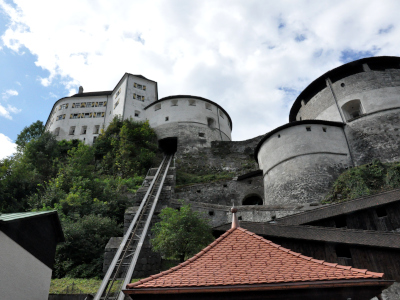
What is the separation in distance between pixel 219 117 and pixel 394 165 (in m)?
21.7

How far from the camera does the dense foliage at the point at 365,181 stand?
55.0ft

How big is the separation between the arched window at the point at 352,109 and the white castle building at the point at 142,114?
516 inches

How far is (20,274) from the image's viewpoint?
9250 millimetres

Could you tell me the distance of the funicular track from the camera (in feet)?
30.1

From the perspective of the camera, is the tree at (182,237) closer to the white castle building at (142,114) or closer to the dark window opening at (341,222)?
the dark window opening at (341,222)

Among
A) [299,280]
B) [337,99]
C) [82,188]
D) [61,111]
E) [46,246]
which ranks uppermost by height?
[61,111]

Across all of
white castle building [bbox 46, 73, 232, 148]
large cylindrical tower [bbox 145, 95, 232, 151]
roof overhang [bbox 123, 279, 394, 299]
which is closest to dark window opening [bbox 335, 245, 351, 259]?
roof overhang [bbox 123, 279, 394, 299]

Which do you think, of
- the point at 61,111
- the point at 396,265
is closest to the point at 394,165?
the point at 396,265

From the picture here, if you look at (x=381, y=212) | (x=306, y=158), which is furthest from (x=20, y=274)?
(x=306, y=158)

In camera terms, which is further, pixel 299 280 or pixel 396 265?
pixel 396 265

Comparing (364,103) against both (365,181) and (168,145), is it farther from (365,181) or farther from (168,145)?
(168,145)

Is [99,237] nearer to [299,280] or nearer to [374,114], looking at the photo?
[299,280]

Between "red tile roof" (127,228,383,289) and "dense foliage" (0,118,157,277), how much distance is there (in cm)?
825

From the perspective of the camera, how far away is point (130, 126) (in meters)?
33.0
